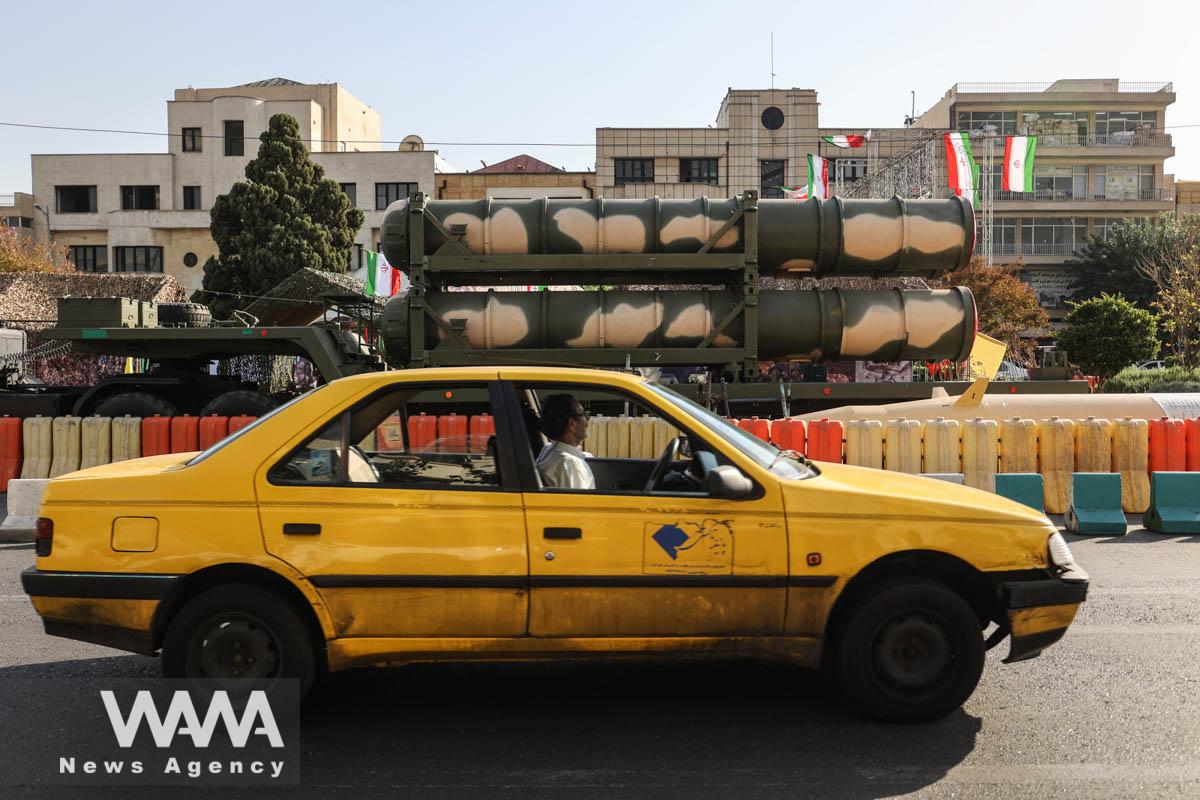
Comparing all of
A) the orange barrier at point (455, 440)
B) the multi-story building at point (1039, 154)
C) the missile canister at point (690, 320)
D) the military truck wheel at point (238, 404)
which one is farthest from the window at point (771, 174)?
the orange barrier at point (455, 440)

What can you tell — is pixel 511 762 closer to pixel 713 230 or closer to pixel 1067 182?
pixel 713 230

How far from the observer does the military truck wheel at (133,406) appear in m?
13.5

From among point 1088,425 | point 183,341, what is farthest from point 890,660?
point 183,341

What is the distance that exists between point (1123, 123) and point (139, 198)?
2131 inches

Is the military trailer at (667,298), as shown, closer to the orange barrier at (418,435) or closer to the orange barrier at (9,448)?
the orange barrier at (9,448)

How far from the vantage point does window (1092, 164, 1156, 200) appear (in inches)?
2413

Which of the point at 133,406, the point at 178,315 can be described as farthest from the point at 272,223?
the point at 133,406

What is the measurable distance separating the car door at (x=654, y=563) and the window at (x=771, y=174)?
5245cm

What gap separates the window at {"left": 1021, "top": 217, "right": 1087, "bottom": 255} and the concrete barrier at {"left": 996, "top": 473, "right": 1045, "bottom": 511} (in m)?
55.5

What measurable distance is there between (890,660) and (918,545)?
506 mm

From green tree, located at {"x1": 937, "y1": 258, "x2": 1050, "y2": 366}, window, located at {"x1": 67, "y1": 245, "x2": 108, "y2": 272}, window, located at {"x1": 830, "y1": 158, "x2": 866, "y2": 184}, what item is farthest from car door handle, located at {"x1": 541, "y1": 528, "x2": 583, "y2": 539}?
window, located at {"x1": 830, "y1": 158, "x2": 866, "y2": 184}

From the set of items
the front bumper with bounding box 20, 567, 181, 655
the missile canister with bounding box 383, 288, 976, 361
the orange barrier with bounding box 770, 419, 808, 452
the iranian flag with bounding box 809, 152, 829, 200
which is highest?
the iranian flag with bounding box 809, 152, 829, 200

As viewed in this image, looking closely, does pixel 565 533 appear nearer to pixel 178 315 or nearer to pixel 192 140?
pixel 178 315

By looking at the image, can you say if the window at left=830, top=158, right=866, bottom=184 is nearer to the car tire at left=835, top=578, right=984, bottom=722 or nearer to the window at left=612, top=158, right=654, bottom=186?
the window at left=612, top=158, right=654, bottom=186
